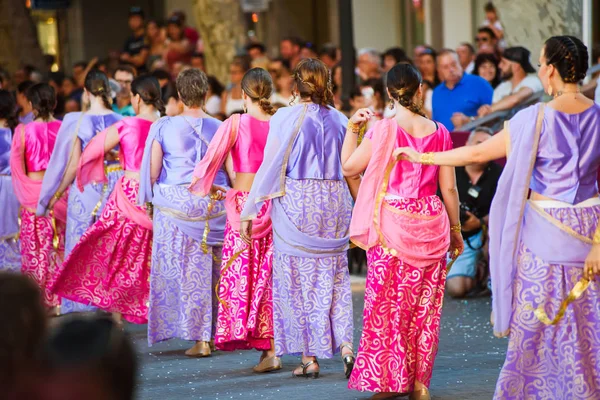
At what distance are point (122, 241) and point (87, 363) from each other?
682cm

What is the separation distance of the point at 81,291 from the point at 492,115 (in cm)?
451

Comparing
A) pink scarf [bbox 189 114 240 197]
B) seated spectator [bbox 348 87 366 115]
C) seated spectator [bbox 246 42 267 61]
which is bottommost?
pink scarf [bbox 189 114 240 197]

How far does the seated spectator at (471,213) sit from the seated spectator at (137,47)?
9.01 m

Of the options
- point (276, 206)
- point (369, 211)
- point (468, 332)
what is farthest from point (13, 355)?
point (468, 332)

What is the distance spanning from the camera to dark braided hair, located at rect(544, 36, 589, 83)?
219 inches

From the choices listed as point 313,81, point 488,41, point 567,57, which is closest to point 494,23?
point 488,41

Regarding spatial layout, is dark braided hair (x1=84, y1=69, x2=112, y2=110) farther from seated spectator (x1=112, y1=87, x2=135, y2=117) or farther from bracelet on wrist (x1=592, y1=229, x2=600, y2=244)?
bracelet on wrist (x1=592, y1=229, x2=600, y2=244)

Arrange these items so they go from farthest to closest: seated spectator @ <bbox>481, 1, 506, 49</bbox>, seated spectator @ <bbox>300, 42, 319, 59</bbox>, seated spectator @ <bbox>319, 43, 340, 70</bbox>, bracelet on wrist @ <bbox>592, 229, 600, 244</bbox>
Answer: seated spectator @ <bbox>300, 42, 319, 59</bbox> → seated spectator @ <bbox>319, 43, 340, 70</bbox> → seated spectator @ <bbox>481, 1, 506, 49</bbox> → bracelet on wrist @ <bbox>592, 229, 600, 244</bbox>

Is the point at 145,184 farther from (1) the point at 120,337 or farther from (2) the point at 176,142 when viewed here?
(1) the point at 120,337

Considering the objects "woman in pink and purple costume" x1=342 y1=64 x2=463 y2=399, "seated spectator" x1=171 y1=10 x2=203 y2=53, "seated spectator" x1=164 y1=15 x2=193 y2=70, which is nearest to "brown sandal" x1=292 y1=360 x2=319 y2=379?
"woman in pink and purple costume" x1=342 y1=64 x2=463 y2=399

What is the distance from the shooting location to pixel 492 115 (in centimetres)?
1188

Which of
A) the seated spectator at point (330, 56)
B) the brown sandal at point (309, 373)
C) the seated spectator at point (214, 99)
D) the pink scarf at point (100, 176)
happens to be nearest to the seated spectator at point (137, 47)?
the seated spectator at point (330, 56)

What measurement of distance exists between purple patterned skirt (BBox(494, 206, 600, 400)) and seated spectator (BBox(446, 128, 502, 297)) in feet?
17.0

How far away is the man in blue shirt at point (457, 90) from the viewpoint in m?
12.3
